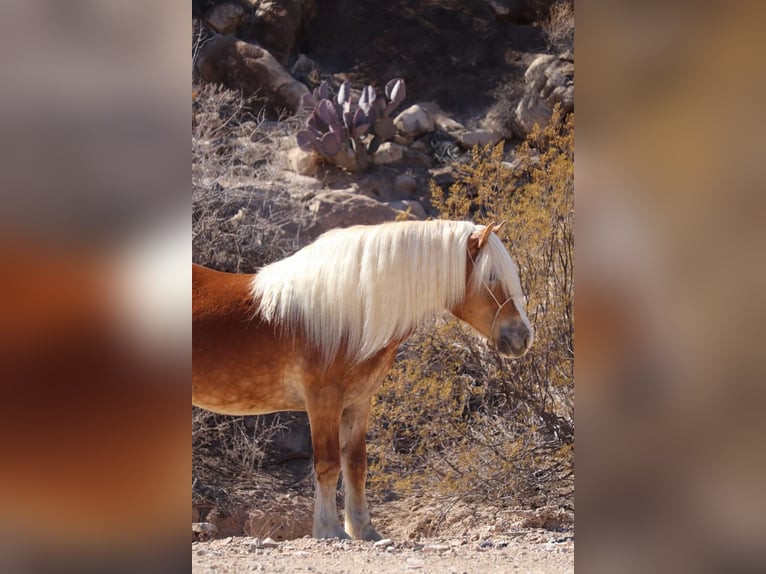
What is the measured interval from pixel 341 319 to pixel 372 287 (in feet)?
0.65

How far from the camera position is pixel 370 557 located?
9.67ft

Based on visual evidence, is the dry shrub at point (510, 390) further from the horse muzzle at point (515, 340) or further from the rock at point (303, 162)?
the rock at point (303, 162)

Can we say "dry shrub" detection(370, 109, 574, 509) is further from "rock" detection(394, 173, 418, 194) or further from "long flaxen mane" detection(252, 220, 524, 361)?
"rock" detection(394, 173, 418, 194)

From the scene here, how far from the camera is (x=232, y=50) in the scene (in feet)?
35.6

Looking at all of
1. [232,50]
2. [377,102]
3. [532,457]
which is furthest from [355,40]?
[532,457]

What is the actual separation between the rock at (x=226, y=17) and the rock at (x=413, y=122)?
319 cm

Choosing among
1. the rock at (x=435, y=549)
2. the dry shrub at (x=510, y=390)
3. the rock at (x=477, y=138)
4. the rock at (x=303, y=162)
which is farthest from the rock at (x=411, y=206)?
the rock at (x=435, y=549)

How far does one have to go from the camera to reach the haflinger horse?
11.7 ft

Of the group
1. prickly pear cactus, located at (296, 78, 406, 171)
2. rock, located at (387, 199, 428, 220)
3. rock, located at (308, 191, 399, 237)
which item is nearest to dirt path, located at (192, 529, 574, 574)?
rock, located at (308, 191, 399, 237)

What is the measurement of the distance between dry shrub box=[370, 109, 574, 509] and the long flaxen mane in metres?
1.49

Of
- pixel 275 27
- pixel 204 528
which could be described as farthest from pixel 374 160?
pixel 204 528
